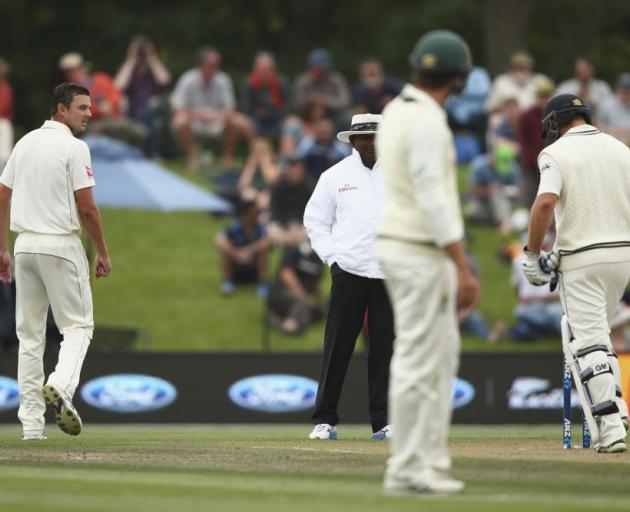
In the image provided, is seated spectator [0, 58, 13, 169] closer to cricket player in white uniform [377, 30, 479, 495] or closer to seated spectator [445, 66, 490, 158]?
seated spectator [445, 66, 490, 158]

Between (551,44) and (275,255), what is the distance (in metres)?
15.9

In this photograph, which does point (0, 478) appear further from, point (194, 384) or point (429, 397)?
point (194, 384)

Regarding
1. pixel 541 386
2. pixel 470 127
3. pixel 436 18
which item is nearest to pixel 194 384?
pixel 541 386

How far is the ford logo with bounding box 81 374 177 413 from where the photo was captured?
17609 millimetres

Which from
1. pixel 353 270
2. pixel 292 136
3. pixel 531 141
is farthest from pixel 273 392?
pixel 292 136

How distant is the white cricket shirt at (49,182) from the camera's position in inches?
429

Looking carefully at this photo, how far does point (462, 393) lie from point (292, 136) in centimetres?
789

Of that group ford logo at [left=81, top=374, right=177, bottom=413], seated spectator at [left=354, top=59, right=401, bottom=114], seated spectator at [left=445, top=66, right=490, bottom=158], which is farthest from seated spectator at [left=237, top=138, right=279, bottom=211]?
ford logo at [left=81, top=374, right=177, bottom=413]

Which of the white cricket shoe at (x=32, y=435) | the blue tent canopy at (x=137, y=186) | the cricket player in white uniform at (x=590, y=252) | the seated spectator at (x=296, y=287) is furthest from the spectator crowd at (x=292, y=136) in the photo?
the cricket player in white uniform at (x=590, y=252)

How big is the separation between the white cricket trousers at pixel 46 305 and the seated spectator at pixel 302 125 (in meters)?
13.6

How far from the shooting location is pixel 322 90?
25172 millimetres

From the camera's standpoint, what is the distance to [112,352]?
1772cm

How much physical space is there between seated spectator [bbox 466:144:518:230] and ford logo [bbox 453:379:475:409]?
6.49 meters

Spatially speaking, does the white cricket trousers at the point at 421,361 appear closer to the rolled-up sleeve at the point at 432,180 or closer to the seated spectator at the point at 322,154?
the rolled-up sleeve at the point at 432,180
